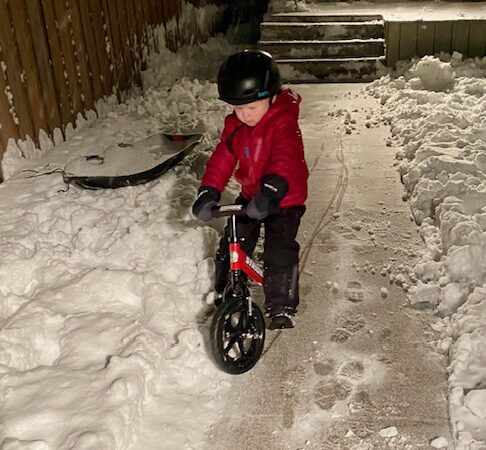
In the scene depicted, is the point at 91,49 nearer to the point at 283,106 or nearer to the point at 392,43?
the point at 283,106

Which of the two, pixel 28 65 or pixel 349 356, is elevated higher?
pixel 28 65

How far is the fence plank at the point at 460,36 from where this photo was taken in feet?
28.2

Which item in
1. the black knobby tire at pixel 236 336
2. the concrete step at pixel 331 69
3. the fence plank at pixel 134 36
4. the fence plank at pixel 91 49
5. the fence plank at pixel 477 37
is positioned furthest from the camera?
the concrete step at pixel 331 69

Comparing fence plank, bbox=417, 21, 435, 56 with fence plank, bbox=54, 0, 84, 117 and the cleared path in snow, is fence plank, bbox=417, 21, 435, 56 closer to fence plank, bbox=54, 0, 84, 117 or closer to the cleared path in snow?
the cleared path in snow

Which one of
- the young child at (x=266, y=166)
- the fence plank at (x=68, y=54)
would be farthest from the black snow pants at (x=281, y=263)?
the fence plank at (x=68, y=54)

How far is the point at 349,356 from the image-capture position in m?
3.22

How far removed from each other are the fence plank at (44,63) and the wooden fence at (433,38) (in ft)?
16.7

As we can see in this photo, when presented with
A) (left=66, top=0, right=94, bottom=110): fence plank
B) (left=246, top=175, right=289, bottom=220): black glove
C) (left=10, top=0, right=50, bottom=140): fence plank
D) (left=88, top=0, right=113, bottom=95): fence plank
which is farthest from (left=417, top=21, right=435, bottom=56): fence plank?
(left=246, top=175, right=289, bottom=220): black glove

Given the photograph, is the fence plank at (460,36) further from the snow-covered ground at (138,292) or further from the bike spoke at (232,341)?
the bike spoke at (232,341)

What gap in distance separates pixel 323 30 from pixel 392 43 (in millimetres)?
1105

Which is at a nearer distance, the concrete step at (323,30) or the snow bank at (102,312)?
the snow bank at (102,312)

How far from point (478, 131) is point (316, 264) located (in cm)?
258

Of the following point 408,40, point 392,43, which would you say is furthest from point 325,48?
point 408,40

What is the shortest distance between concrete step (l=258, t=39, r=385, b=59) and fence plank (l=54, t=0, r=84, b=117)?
3.79 m
